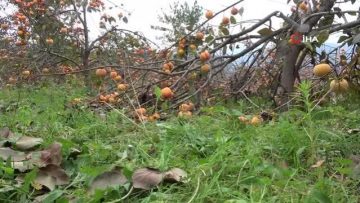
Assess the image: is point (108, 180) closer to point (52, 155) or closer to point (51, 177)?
point (51, 177)

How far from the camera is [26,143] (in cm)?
192

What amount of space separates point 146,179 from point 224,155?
34cm

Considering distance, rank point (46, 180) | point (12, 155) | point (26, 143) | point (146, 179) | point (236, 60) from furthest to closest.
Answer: point (236, 60), point (26, 143), point (12, 155), point (46, 180), point (146, 179)

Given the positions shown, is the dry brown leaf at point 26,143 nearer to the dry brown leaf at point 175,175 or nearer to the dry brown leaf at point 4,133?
the dry brown leaf at point 4,133

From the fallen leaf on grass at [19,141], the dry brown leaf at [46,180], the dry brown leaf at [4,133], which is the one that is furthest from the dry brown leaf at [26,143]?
the dry brown leaf at [46,180]

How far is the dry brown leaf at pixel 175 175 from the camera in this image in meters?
1.42

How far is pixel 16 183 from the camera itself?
153cm

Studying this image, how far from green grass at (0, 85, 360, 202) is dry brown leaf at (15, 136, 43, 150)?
0.05 meters

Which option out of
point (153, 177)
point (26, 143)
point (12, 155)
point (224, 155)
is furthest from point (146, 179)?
point (26, 143)

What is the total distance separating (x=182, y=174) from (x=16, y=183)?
55 cm

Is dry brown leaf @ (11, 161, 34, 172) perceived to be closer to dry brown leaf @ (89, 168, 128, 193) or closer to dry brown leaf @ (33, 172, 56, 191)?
dry brown leaf @ (33, 172, 56, 191)

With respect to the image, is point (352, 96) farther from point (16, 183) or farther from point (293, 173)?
point (16, 183)

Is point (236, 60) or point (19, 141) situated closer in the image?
point (19, 141)

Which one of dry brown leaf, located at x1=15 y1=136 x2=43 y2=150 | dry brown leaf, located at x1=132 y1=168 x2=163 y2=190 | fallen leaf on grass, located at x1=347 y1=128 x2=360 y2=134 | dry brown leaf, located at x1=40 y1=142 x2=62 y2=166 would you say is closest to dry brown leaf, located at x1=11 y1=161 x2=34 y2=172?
dry brown leaf, located at x1=40 y1=142 x2=62 y2=166
